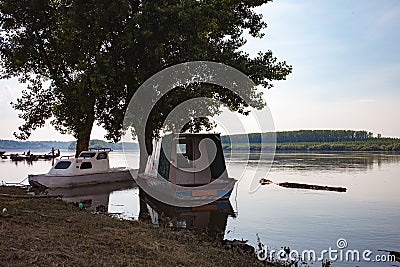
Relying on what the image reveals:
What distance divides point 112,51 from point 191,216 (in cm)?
1069

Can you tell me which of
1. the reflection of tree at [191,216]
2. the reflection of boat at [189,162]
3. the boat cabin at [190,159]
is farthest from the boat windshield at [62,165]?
A: the boat cabin at [190,159]

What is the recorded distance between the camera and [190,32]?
22.0 metres

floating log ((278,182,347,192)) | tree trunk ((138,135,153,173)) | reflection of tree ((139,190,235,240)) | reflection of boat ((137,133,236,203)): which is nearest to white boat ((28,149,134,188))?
tree trunk ((138,135,153,173))

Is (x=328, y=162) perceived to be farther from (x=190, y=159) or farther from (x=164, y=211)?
(x=164, y=211)

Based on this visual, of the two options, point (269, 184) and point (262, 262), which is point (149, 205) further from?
point (269, 184)

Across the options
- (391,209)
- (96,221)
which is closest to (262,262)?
(96,221)

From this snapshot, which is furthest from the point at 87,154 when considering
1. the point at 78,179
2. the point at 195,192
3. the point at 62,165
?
the point at 195,192

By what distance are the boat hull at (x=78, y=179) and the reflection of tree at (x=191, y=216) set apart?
6.93m

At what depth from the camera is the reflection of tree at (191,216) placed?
14.4 m

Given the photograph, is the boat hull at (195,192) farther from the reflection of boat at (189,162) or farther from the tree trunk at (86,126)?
the tree trunk at (86,126)

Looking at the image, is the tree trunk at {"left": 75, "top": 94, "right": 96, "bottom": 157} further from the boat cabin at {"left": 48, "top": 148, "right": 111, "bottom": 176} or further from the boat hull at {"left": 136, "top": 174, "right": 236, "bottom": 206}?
the boat hull at {"left": 136, "top": 174, "right": 236, "bottom": 206}

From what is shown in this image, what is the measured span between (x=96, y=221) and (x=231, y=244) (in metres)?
3.71

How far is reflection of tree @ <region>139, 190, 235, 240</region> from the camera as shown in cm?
1438

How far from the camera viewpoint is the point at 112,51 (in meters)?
23.1
